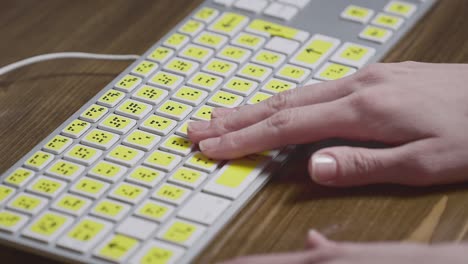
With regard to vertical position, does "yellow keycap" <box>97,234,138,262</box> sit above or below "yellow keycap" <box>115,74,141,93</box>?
below

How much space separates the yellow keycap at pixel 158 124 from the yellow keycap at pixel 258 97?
3.9 inches

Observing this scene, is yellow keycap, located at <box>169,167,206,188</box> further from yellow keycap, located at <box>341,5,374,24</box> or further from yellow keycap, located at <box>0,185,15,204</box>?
yellow keycap, located at <box>341,5,374,24</box>

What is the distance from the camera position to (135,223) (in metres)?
0.75

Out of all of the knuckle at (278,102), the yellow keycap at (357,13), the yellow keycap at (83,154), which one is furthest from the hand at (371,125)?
the yellow keycap at (357,13)

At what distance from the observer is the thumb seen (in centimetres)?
78

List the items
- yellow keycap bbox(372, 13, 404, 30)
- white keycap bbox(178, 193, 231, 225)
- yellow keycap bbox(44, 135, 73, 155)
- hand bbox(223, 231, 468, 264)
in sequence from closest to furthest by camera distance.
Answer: hand bbox(223, 231, 468, 264) → white keycap bbox(178, 193, 231, 225) → yellow keycap bbox(44, 135, 73, 155) → yellow keycap bbox(372, 13, 404, 30)

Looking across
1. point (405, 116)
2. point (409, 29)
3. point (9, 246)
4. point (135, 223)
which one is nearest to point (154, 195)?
point (135, 223)

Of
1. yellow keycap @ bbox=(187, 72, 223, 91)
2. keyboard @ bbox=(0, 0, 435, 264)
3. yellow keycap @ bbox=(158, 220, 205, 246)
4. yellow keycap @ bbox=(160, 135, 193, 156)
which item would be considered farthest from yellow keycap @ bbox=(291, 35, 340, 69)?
yellow keycap @ bbox=(158, 220, 205, 246)

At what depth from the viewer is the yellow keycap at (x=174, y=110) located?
2.97 ft

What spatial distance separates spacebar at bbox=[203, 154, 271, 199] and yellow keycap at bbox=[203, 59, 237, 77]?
0.17 m

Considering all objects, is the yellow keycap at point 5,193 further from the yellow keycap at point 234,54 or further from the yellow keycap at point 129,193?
the yellow keycap at point 234,54

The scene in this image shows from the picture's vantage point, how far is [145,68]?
1.00 m

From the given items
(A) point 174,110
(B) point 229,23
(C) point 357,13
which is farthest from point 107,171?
(C) point 357,13

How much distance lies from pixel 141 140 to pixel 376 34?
371 mm
